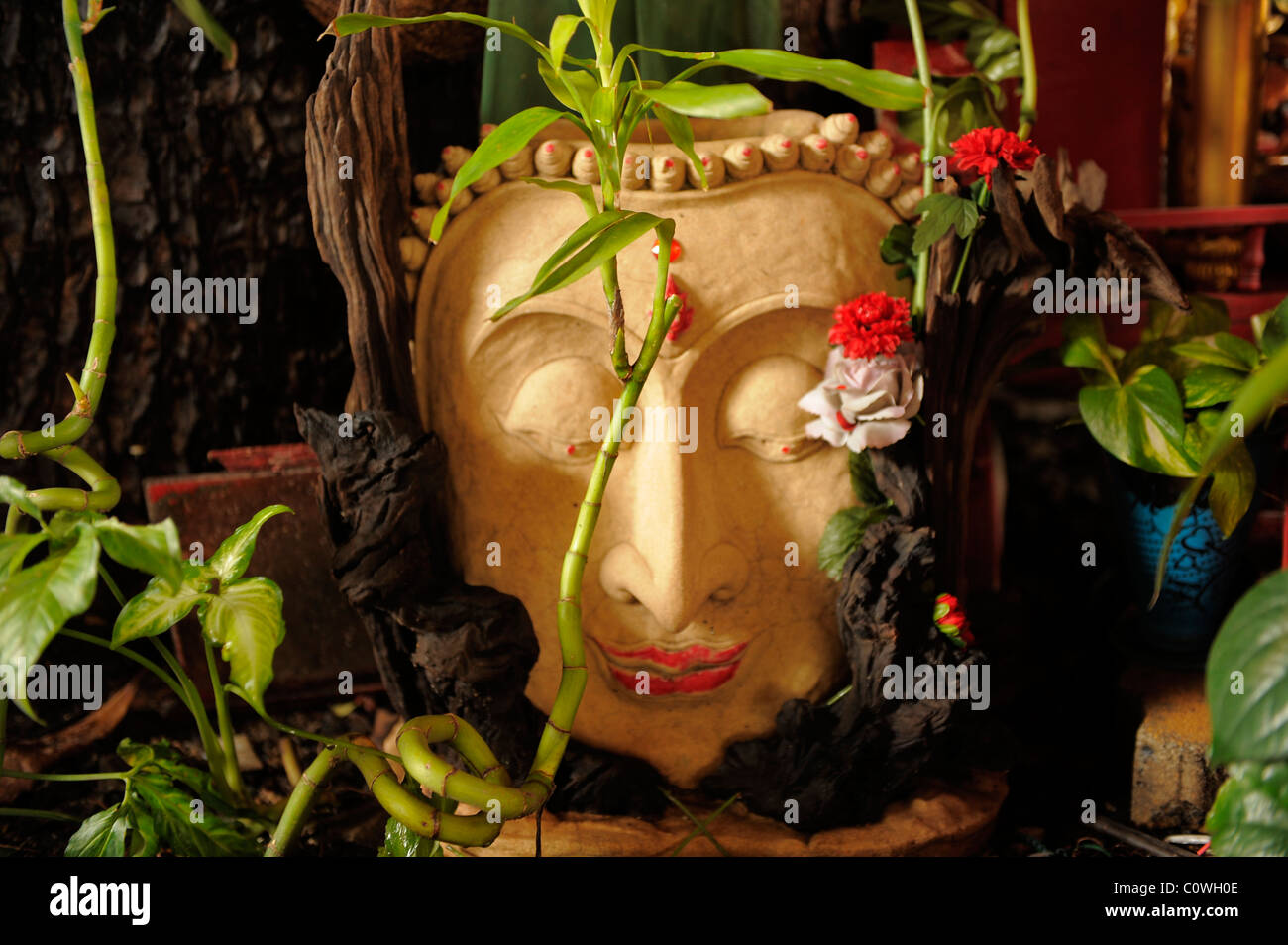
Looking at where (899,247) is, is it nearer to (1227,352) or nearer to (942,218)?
(942,218)

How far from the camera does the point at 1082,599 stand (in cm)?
197

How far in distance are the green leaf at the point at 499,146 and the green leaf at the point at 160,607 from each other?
0.50m

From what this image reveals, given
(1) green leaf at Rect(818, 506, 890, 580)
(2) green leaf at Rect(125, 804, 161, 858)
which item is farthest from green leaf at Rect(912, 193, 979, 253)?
(2) green leaf at Rect(125, 804, 161, 858)

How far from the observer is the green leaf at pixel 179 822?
1331mm

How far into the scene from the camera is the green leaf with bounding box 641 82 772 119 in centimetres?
107

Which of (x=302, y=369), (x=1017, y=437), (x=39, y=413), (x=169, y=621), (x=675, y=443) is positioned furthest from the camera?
(x=1017, y=437)

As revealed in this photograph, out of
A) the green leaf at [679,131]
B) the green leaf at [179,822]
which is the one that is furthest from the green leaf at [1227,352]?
the green leaf at [179,822]

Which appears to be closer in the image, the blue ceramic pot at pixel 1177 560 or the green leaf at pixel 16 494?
the green leaf at pixel 16 494

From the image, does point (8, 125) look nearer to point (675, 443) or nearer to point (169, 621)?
point (169, 621)

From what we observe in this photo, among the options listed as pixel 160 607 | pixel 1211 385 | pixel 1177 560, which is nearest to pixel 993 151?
pixel 1211 385

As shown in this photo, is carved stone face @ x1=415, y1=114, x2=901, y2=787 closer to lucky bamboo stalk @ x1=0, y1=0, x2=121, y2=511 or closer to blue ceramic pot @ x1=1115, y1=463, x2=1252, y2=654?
lucky bamboo stalk @ x1=0, y1=0, x2=121, y2=511

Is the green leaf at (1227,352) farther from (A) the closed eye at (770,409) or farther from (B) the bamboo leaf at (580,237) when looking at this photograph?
(B) the bamboo leaf at (580,237)
